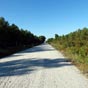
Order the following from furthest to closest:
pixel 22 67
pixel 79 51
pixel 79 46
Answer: pixel 79 46 < pixel 79 51 < pixel 22 67

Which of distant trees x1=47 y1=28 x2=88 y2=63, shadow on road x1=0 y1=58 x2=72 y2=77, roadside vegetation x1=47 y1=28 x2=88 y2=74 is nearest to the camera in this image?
shadow on road x1=0 y1=58 x2=72 y2=77

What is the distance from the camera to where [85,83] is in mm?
9312

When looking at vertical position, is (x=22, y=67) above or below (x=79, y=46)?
below

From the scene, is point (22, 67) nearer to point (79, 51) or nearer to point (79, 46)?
point (79, 51)

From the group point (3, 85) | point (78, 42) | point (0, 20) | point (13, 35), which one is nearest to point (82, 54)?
point (78, 42)

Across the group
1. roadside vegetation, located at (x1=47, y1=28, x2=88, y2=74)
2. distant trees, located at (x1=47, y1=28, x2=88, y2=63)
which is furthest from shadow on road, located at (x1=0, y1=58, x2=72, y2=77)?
distant trees, located at (x1=47, y1=28, x2=88, y2=63)

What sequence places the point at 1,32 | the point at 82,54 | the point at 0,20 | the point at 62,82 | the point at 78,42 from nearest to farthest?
the point at 62,82 → the point at 82,54 → the point at 78,42 → the point at 1,32 → the point at 0,20

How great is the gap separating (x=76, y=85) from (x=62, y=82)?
0.85 meters

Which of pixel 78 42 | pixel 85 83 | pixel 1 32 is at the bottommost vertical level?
pixel 85 83

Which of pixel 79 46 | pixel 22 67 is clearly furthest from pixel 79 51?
pixel 22 67

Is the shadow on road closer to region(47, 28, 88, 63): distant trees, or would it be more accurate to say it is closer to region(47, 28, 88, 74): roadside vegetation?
region(47, 28, 88, 74): roadside vegetation

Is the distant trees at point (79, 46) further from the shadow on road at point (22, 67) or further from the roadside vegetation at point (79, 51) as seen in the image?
the shadow on road at point (22, 67)

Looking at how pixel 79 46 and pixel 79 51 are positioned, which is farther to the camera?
pixel 79 46

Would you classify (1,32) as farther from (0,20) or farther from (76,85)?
(76,85)
